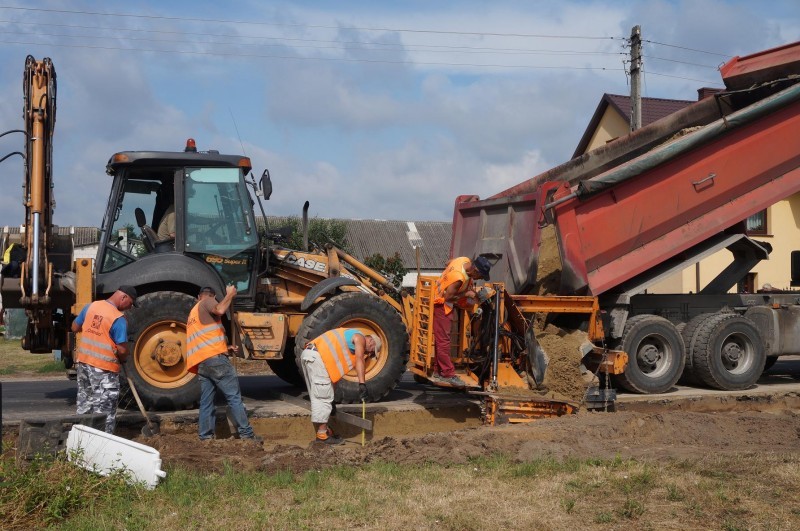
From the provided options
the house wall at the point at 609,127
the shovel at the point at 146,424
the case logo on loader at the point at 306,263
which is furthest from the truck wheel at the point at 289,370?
the house wall at the point at 609,127

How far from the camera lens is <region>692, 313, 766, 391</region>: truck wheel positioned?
10.3m

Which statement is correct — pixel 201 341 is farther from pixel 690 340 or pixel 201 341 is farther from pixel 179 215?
Answer: pixel 690 340

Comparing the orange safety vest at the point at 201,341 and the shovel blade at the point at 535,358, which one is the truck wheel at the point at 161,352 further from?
the shovel blade at the point at 535,358

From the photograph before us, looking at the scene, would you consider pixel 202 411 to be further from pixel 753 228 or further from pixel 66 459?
pixel 753 228

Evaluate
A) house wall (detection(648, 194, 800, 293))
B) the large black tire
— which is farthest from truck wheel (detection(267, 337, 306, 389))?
house wall (detection(648, 194, 800, 293))

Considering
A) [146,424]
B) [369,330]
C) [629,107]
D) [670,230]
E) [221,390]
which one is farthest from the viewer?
[629,107]

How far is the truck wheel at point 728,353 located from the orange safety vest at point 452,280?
3.24 m

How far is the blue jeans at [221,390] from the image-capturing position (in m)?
7.84

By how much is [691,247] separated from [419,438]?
15.3 feet

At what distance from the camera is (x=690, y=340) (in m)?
10.4

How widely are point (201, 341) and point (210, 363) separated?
0.22 m

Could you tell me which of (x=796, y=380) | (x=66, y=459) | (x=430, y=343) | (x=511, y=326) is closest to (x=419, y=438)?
(x=430, y=343)

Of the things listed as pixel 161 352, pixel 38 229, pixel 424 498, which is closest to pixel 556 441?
pixel 424 498

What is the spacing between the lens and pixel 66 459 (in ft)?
19.8
